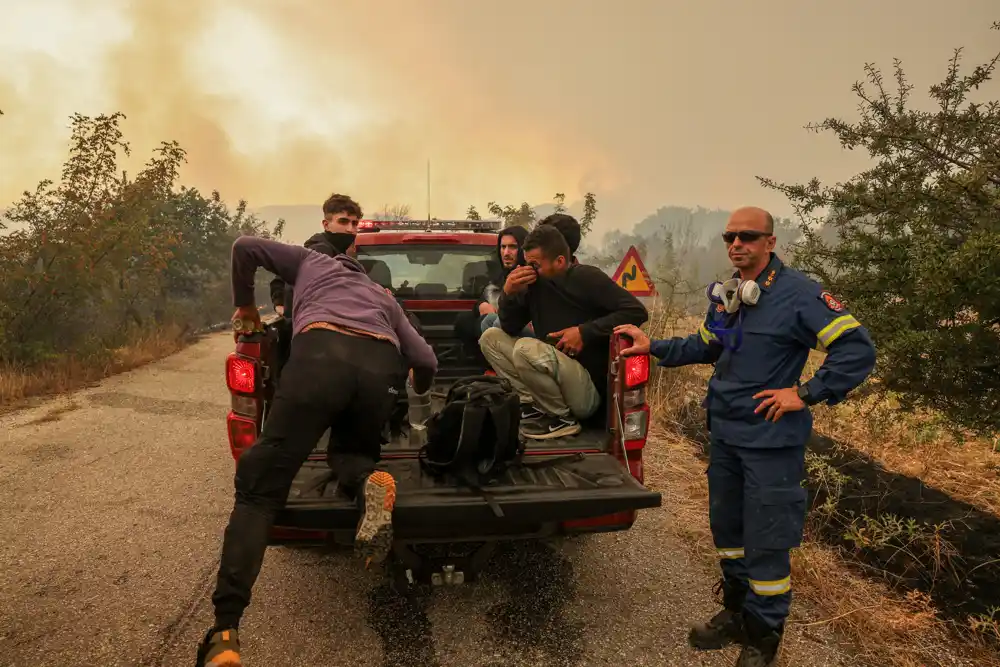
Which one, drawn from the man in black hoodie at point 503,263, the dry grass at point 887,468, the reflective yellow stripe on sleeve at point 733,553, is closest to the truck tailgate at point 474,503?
the reflective yellow stripe on sleeve at point 733,553

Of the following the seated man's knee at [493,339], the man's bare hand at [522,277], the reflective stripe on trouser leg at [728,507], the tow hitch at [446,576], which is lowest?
the tow hitch at [446,576]

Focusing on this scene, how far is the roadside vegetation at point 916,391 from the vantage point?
8.98 ft

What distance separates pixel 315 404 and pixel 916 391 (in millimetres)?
3358

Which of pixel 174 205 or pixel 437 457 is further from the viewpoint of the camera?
pixel 174 205

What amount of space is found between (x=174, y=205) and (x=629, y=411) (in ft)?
56.3

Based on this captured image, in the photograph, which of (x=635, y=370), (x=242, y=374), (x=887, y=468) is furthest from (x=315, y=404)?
(x=887, y=468)

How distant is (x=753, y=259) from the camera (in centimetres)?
245

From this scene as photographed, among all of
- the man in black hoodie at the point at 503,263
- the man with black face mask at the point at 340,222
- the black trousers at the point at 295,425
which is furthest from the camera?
the man in black hoodie at the point at 503,263

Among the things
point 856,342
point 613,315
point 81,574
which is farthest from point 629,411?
point 81,574

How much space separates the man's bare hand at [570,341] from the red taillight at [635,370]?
0.33 metres

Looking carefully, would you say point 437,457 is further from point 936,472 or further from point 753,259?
point 936,472

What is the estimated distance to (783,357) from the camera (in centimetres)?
237

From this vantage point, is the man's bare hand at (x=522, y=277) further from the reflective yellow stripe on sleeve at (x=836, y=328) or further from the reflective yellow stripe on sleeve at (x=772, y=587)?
the reflective yellow stripe on sleeve at (x=772, y=587)

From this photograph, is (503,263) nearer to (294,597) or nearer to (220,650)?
(294,597)
